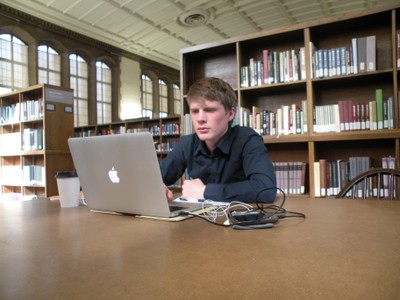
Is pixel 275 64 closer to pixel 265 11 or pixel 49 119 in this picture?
pixel 49 119

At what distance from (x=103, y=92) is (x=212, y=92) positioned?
814 cm

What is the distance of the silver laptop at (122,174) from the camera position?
0.87 metres

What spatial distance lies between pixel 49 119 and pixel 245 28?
538cm

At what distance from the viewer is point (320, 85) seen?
2607 millimetres

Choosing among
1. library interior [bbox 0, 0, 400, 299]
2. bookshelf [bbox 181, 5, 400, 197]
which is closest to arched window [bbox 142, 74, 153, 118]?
library interior [bbox 0, 0, 400, 299]

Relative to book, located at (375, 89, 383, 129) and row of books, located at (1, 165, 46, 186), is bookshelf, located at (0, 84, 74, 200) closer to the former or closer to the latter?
row of books, located at (1, 165, 46, 186)

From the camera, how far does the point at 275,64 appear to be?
2670 millimetres

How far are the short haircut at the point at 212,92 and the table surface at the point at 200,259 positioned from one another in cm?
71

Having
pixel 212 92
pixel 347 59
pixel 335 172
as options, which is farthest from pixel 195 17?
pixel 212 92

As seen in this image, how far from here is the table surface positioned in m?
0.43

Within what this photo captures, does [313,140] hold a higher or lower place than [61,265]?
higher

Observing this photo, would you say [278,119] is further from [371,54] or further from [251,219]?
[251,219]

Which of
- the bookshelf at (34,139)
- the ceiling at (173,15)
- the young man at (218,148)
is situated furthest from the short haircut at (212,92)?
the ceiling at (173,15)

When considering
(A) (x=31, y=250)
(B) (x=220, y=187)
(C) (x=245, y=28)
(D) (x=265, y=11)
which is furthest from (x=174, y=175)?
(C) (x=245, y=28)
